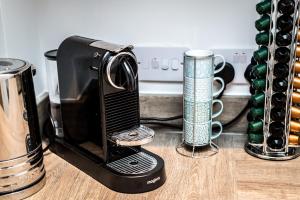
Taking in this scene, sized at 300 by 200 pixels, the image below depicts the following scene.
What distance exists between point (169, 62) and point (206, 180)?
32 cm

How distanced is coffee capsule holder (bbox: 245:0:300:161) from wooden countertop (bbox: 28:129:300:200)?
0.02m

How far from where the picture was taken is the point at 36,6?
112cm

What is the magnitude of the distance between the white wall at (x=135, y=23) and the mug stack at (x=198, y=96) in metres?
0.09

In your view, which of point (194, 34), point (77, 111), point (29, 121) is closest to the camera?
point (29, 121)

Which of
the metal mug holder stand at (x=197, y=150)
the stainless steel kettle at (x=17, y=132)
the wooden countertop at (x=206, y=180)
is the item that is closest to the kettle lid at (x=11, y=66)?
the stainless steel kettle at (x=17, y=132)

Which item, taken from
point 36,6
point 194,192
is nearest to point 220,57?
point 194,192

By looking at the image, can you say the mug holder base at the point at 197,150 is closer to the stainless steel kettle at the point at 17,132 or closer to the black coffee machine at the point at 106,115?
the black coffee machine at the point at 106,115

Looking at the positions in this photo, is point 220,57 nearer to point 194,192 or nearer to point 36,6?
point 194,192

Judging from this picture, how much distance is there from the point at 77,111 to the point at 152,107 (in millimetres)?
236

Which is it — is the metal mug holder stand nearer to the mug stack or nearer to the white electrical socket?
the mug stack

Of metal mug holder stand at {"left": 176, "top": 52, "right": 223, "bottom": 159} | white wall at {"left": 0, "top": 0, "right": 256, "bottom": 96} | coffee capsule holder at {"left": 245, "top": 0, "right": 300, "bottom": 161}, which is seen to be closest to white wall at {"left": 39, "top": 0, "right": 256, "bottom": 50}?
white wall at {"left": 0, "top": 0, "right": 256, "bottom": 96}

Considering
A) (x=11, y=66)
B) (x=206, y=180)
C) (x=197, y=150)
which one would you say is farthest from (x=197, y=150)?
(x=11, y=66)

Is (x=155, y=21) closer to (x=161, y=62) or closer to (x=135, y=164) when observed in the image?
(x=161, y=62)

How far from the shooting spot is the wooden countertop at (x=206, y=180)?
880 mm
